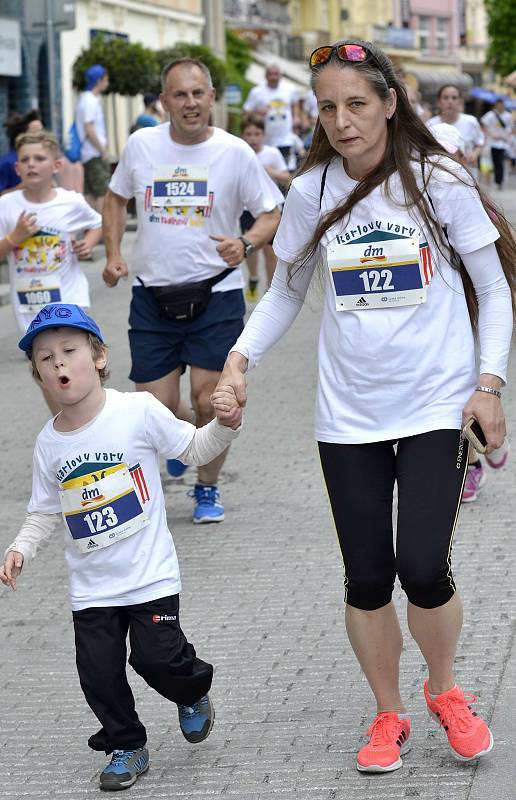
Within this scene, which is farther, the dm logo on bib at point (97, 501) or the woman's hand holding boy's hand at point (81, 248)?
the woman's hand holding boy's hand at point (81, 248)

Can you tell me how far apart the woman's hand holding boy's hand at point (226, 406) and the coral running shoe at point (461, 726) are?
36.2 inches

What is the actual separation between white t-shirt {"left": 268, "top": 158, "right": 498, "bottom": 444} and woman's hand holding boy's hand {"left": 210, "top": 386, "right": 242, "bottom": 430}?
0.26m

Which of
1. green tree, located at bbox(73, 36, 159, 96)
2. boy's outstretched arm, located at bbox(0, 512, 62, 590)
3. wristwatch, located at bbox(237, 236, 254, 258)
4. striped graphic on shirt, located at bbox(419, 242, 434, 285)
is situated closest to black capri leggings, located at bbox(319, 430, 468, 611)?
striped graphic on shirt, located at bbox(419, 242, 434, 285)

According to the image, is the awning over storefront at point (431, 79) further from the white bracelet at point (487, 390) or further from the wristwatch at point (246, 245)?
the white bracelet at point (487, 390)

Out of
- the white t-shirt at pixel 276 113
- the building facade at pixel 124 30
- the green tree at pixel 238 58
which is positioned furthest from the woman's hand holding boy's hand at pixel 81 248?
the green tree at pixel 238 58

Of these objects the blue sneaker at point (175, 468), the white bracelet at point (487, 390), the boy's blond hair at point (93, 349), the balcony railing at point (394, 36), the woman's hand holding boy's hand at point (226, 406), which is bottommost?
the blue sneaker at point (175, 468)

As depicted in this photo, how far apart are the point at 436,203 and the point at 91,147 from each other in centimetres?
1642

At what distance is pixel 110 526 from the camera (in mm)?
4090

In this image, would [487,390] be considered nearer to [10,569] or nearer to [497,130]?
[10,569]

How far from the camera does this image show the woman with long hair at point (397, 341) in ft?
13.0

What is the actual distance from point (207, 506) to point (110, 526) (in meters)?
3.05

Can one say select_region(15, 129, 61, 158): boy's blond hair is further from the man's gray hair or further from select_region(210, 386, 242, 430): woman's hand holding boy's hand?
select_region(210, 386, 242, 430): woman's hand holding boy's hand

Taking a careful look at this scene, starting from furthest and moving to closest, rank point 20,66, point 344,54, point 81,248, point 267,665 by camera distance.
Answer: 1. point 20,66
2. point 81,248
3. point 267,665
4. point 344,54

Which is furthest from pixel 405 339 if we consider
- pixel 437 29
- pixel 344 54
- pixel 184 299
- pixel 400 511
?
pixel 437 29
